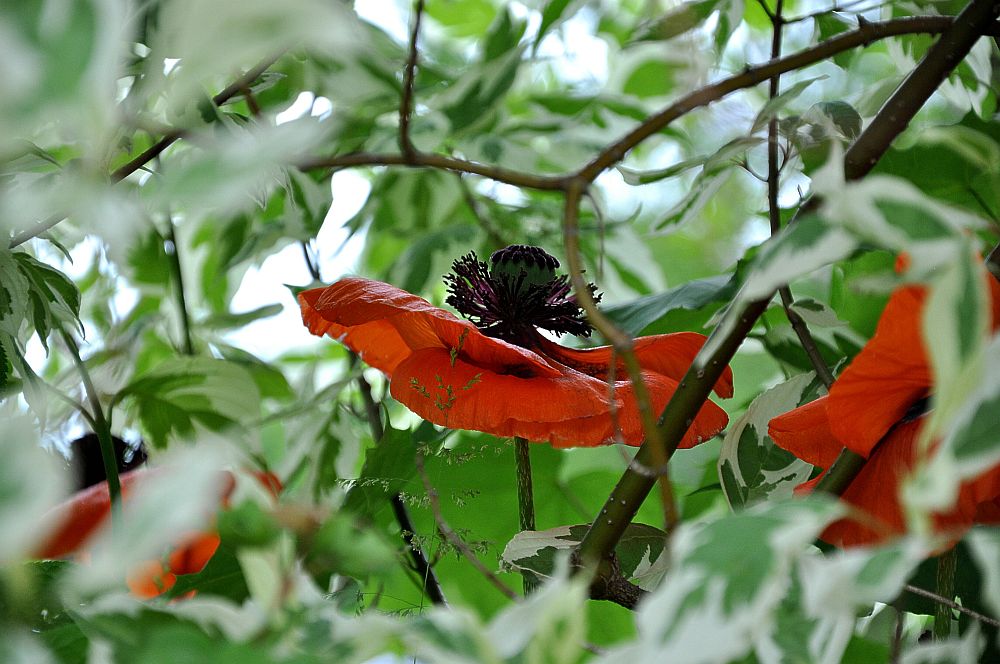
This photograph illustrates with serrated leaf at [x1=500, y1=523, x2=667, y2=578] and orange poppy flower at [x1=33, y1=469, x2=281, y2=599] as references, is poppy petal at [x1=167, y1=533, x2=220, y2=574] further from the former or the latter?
serrated leaf at [x1=500, y1=523, x2=667, y2=578]

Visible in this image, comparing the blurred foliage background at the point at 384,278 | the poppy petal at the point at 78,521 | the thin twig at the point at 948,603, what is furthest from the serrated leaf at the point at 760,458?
the poppy petal at the point at 78,521

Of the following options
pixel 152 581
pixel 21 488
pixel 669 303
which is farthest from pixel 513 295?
pixel 21 488

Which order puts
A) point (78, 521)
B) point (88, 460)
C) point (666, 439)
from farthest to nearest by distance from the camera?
point (88, 460), point (78, 521), point (666, 439)

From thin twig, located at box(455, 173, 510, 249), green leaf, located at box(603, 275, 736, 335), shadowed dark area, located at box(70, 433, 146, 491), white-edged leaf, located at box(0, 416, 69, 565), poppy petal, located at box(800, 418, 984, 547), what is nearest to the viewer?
white-edged leaf, located at box(0, 416, 69, 565)

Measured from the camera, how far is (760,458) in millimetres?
309

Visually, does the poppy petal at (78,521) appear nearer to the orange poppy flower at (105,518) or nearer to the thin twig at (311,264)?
the orange poppy flower at (105,518)

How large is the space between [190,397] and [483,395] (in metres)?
0.20

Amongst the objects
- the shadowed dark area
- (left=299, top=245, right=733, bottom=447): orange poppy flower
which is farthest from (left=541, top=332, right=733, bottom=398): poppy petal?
the shadowed dark area

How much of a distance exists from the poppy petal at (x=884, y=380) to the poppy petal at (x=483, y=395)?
0.08 m

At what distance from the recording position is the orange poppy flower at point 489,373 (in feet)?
0.88

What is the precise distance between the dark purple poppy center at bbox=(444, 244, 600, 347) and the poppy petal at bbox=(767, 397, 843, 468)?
0.13m

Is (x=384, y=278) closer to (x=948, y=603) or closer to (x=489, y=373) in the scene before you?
(x=489, y=373)

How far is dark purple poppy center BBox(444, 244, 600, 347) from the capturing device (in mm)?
374

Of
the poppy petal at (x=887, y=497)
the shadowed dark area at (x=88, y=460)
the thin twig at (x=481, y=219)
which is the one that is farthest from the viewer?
the thin twig at (x=481, y=219)
